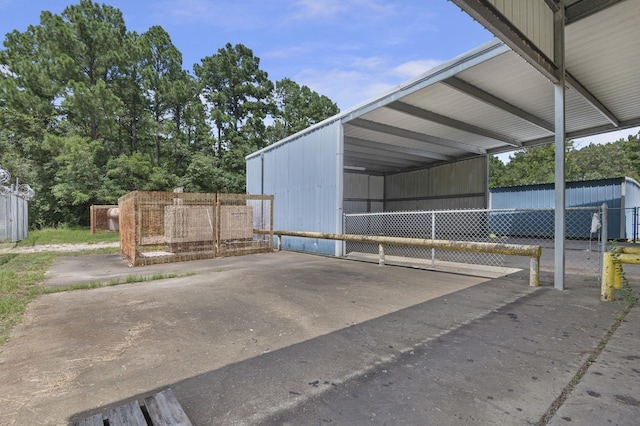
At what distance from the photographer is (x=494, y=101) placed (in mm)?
9461

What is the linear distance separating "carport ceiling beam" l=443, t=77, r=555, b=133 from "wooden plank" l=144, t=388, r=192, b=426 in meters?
8.67

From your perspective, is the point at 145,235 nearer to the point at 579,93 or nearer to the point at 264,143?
the point at 579,93

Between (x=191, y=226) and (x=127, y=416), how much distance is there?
8.70 meters

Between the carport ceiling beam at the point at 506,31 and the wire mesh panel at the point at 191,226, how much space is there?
8686 mm

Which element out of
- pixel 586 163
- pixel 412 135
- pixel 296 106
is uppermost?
pixel 296 106

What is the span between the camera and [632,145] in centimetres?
4100

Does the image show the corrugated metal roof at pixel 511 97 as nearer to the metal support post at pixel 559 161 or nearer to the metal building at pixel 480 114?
the metal building at pixel 480 114

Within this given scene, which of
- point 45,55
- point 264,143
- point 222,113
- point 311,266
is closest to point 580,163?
point 264,143

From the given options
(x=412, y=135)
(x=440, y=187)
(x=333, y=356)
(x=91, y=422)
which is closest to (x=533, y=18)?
(x=333, y=356)

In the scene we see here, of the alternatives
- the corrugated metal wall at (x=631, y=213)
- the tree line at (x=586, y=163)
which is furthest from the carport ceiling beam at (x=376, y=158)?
the tree line at (x=586, y=163)

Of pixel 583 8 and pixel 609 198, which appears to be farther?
pixel 609 198

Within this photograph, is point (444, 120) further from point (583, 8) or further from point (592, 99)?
point (583, 8)

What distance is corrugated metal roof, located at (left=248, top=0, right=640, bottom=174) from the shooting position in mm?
6312

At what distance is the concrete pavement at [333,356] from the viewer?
7.15 feet
